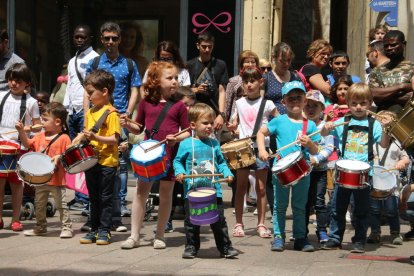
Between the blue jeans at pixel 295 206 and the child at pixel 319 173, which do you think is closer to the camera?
the blue jeans at pixel 295 206

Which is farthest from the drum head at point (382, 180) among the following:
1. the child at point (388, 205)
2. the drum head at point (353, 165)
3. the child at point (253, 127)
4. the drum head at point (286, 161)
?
the child at point (253, 127)

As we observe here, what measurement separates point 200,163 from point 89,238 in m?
1.45

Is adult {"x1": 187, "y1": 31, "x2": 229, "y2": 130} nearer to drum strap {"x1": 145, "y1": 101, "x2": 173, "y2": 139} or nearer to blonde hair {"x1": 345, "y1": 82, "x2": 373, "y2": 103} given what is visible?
drum strap {"x1": 145, "y1": 101, "x2": 173, "y2": 139}

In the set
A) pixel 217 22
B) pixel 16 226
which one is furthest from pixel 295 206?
pixel 217 22

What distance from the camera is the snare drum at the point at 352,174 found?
8.80 metres

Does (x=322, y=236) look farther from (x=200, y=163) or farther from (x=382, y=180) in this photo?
(x=200, y=163)

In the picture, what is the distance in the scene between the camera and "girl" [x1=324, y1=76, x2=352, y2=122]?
10.2 metres

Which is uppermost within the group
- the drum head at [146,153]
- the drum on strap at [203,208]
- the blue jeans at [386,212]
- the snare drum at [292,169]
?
the drum head at [146,153]

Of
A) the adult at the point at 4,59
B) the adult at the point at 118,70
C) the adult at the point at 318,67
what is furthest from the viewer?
the adult at the point at 4,59

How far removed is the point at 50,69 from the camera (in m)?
16.1

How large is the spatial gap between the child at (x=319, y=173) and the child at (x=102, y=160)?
185cm

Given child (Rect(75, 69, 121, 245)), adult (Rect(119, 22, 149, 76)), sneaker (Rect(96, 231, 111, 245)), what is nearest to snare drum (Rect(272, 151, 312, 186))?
child (Rect(75, 69, 121, 245))

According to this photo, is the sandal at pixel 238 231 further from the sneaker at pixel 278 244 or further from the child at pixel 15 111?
the child at pixel 15 111

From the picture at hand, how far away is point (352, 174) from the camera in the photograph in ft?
28.9
